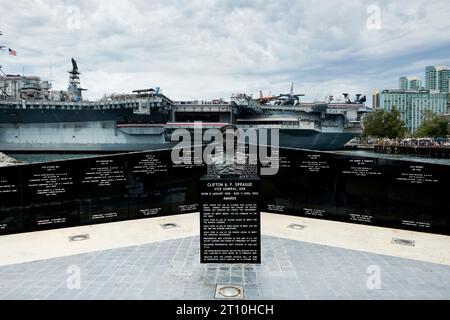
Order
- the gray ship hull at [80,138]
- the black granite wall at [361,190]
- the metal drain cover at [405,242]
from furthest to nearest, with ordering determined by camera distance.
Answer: the gray ship hull at [80,138] < the black granite wall at [361,190] < the metal drain cover at [405,242]

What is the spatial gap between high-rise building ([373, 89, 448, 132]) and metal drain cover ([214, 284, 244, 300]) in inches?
6678

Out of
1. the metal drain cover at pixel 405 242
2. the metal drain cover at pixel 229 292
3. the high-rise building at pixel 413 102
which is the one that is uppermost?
the high-rise building at pixel 413 102

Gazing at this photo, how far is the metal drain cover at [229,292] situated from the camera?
5035 millimetres

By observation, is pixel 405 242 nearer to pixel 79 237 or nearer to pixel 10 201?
pixel 79 237

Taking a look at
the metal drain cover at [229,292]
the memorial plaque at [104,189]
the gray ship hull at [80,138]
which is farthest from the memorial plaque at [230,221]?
the gray ship hull at [80,138]

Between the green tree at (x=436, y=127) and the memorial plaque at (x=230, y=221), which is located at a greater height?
the green tree at (x=436, y=127)

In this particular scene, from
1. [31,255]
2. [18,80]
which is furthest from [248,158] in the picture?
[18,80]

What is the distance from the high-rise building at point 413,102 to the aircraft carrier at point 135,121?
125m

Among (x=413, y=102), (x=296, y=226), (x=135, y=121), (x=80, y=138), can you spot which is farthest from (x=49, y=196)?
(x=413, y=102)

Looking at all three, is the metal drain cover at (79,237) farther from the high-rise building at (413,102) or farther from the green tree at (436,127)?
the high-rise building at (413,102)

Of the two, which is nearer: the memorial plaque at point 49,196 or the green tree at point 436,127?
the memorial plaque at point 49,196

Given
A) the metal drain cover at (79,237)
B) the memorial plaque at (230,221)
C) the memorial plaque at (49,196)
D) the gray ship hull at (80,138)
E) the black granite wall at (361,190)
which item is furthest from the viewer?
the gray ship hull at (80,138)
